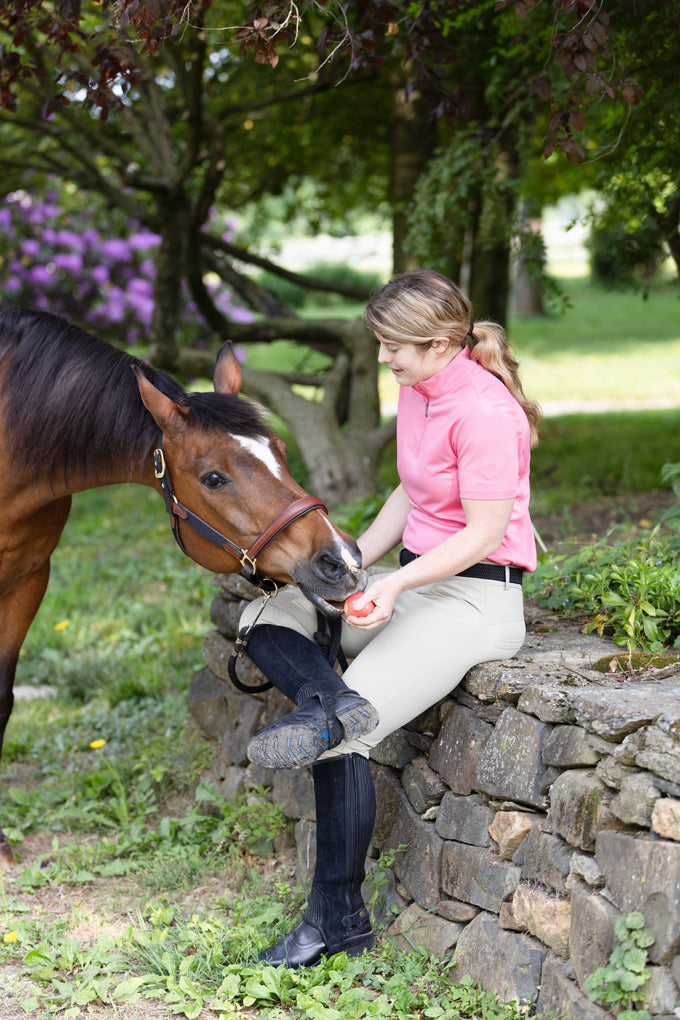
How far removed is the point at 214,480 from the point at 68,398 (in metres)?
0.67

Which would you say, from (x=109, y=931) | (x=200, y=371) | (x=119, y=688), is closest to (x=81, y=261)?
(x=200, y=371)

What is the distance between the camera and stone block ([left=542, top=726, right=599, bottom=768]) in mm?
2307

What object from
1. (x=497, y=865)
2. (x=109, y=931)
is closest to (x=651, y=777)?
(x=497, y=865)

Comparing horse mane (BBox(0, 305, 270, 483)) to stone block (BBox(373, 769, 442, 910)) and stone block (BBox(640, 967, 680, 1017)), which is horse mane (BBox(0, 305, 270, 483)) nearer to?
stone block (BBox(373, 769, 442, 910))

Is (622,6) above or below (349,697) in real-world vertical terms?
above

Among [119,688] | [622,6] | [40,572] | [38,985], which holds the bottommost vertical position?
[38,985]

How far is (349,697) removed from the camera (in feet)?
8.16

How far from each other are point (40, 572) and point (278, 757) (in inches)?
63.6

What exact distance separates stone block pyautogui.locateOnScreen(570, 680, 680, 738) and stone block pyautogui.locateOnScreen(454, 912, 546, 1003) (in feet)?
1.93

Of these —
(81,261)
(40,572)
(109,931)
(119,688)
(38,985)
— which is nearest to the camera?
(38,985)

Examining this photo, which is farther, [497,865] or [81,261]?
[81,261]

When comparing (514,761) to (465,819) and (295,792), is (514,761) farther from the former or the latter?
(295,792)

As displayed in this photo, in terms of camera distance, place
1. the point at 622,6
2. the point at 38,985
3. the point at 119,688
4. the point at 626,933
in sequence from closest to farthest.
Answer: the point at 626,933 → the point at 38,985 → the point at 622,6 → the point at 119,688

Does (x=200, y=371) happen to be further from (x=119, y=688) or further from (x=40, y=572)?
(x=40, y=572)
